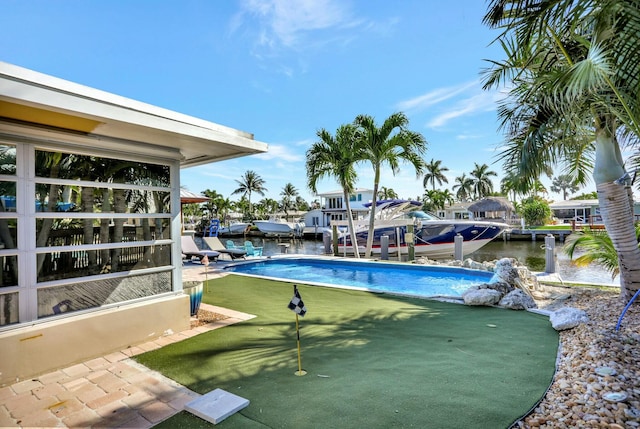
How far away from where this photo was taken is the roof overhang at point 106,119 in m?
2.83

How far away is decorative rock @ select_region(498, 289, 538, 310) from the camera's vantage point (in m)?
6.07

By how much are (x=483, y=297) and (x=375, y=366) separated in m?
3.64

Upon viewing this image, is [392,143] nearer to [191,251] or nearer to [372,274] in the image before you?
[372,274]

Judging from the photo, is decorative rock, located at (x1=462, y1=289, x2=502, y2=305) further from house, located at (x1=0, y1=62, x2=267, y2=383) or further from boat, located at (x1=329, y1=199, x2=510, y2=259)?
boat, located at (x1=329, y1=199, x2=510, y2=259)

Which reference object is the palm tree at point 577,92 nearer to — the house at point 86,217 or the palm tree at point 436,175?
the house at point 86,217

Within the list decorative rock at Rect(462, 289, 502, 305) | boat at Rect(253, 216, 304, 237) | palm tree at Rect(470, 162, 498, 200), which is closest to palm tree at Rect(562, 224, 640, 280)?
decorative rock at Rect(462, 289, 502, 305)

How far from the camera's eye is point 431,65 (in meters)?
11.0

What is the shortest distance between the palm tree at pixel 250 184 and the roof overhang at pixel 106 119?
60542 mm

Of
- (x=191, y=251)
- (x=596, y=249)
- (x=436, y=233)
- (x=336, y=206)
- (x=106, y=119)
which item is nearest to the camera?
(x=106, y=119)

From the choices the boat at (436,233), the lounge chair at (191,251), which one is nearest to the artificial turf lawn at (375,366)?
the lounge chair at (191,251)

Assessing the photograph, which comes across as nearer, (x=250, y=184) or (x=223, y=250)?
(x=223, y=250)

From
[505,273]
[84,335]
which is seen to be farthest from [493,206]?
[84,335]

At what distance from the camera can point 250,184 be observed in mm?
64500

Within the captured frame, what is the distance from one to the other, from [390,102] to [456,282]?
24.3 ft
